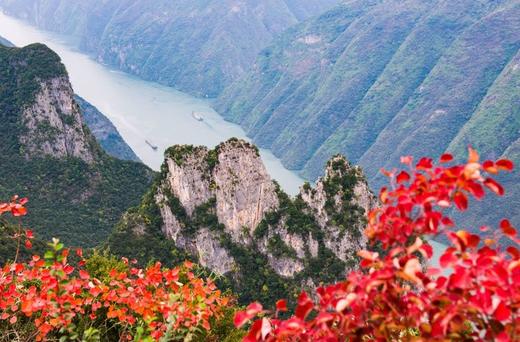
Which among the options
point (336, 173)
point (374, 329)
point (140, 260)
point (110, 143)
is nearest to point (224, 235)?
point (140, 260)

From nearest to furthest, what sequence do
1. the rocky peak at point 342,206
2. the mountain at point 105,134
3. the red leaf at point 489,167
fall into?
1. the red leaf at point 489,167
2. the rocky peak at point 342,206
3. the mountain at point 105,134

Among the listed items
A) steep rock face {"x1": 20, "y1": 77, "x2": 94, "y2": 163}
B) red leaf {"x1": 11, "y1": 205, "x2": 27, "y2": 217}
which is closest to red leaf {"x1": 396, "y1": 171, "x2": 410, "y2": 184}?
red leaf {"x1": 11, "y1": 205, "x2": 27, "y2": 217}

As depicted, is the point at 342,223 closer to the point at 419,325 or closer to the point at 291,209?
the point at 291,209

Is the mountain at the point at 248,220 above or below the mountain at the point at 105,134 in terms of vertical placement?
above

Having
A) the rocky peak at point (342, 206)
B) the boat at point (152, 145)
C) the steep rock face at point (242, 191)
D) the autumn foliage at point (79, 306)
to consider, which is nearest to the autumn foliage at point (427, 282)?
the autumn foliage at point (79, 306)

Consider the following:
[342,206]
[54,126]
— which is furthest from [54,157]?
[342,206]

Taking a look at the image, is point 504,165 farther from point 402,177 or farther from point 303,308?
point 303,308

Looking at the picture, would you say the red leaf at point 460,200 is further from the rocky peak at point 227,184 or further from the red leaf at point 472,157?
the rocky peak at point 227,184
